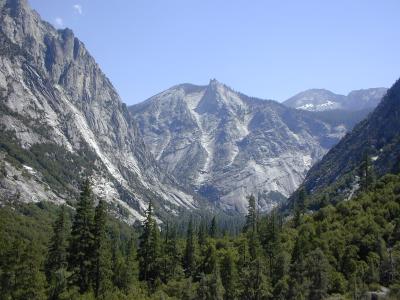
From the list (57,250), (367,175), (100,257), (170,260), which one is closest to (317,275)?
(170,260)

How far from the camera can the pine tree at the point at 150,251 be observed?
332ft

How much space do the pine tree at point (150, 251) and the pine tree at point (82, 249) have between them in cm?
2338

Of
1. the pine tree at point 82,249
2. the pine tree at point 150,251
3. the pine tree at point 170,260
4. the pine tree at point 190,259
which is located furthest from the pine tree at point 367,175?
the pine tree at point 82,249

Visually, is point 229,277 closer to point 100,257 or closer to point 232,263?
point 232,263

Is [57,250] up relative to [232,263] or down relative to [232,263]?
up

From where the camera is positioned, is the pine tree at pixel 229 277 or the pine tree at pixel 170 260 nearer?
the pine tree at pixel 229 277

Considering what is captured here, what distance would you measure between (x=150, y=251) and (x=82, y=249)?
83.5 ft

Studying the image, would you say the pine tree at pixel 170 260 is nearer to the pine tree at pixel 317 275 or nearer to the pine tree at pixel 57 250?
the pine tree at pixel 57 250

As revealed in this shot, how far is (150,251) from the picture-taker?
10138 centimetres

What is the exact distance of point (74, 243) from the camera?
77.6 metres

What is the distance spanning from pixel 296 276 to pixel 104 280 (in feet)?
121

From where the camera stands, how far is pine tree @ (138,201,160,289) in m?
101

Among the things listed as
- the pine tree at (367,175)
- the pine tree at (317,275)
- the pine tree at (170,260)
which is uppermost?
the pine tree at (367,175)

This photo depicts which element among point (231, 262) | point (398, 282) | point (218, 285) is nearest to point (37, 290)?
point (218, 285)
